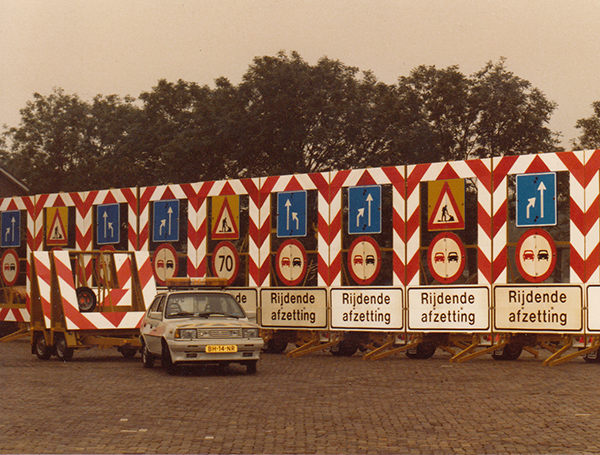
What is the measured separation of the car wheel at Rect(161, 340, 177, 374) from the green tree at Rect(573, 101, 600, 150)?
31988 millimetres

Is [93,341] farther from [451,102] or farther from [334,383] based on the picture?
[451,102]

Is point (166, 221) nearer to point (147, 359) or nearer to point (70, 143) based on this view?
point (147, 359)

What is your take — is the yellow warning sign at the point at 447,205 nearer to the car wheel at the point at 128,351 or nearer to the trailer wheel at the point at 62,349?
the car wheel at the point at 128,351

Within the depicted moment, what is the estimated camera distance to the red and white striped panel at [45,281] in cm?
1997

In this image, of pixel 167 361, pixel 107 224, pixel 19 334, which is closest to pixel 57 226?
pixel 107 224

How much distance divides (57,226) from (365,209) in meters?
10.5

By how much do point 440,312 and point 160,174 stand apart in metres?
34.1

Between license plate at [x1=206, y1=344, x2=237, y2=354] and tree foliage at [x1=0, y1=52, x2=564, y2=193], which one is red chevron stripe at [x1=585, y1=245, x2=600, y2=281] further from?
tree foliage at [x1=0, y1=52, x2=564, y2=193]

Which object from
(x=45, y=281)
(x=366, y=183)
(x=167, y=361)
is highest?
(x=366, y=183)

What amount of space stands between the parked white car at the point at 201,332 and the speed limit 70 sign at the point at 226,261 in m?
5.43

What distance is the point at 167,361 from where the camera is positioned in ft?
53.1

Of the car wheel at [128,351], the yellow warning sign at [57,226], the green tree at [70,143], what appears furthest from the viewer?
the green tree at [70,143]

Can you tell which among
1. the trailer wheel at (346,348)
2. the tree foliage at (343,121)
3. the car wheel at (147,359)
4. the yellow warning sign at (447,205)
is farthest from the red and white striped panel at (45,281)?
the tree foliage at (343,121)

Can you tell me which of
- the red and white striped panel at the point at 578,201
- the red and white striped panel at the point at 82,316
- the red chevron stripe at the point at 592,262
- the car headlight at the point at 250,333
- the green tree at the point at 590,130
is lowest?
the car headlight at the point at 250,333
